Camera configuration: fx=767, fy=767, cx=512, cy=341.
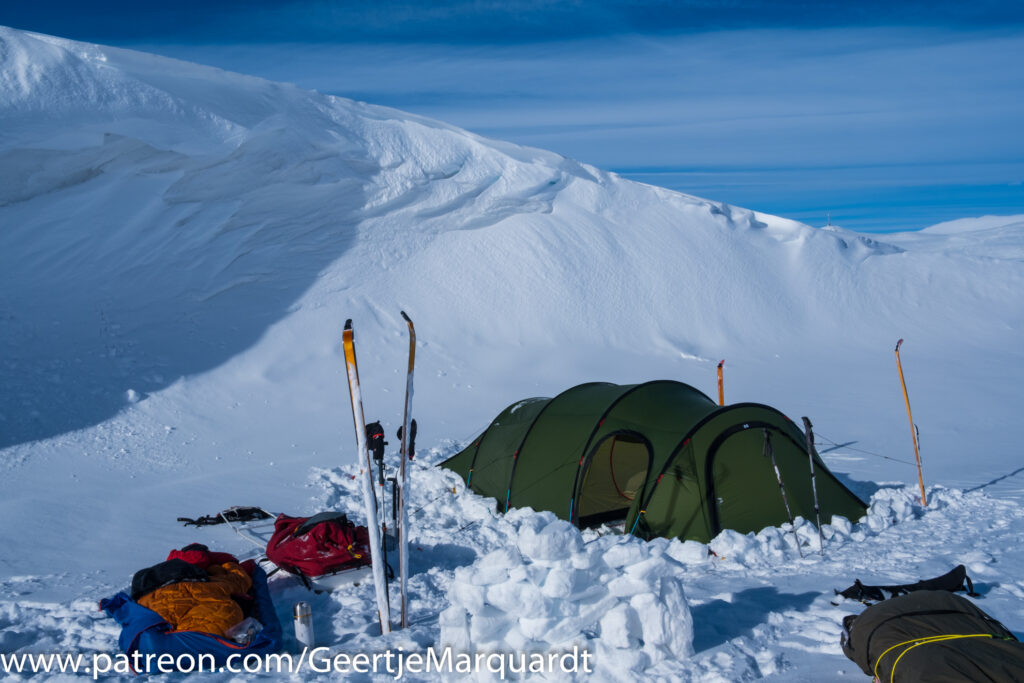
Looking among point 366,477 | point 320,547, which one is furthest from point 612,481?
point 366,477

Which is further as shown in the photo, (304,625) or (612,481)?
(612,481)

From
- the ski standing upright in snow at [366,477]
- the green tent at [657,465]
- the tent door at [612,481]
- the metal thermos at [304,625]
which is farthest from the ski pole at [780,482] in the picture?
the metal thermos at [304,625]

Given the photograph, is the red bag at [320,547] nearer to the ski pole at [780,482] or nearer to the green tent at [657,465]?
the green tent at [657,465]

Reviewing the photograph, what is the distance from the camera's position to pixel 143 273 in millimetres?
16703

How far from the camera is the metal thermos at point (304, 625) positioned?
16.8 feet

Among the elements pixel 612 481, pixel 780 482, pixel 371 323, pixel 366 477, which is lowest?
pixel 612 481

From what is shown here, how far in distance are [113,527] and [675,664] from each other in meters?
6.00

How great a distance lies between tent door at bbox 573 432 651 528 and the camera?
8.14 m

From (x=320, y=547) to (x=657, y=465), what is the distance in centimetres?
318

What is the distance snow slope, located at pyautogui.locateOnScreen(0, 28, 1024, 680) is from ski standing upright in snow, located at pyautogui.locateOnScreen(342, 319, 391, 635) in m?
0.35

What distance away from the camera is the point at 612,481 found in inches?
338

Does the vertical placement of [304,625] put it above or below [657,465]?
below

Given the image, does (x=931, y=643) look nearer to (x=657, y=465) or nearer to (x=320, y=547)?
(x=657, y=465)

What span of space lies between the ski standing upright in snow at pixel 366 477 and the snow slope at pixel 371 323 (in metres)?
0.35
